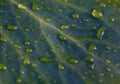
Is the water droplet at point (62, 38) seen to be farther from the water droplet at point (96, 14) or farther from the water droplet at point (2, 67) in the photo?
the water droplet at point (2, 67)

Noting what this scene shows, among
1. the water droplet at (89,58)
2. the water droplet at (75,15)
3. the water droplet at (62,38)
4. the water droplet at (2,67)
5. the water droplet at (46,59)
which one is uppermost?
the water droplet at (75,15)

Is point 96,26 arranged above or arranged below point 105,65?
above

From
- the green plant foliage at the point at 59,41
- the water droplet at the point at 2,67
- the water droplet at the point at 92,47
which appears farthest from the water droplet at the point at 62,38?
the water droplet at the point at 2,67

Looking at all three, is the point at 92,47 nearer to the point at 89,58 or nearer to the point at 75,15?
the point at 89,58

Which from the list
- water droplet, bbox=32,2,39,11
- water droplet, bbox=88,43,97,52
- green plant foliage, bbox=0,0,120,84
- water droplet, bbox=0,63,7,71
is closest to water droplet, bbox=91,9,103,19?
green plant foliage, bbox=0,0,120,84

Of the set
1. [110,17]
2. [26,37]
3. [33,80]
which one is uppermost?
[110,17]

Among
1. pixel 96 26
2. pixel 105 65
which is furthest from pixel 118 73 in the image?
pixel 96 26

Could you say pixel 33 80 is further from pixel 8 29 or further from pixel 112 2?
pixel 112 2
